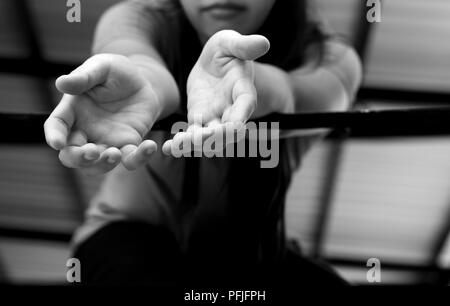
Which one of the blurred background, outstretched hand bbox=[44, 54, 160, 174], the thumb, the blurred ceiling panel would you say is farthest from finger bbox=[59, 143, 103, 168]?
the blurred ceiling panel

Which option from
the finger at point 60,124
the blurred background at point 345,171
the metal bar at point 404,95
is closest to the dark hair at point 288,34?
the finger at point 60,124

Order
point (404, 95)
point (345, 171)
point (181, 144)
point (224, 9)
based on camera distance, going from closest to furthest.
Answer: point (181, 144) → point (224, 9) → point (404, 95) → point (345, 171)

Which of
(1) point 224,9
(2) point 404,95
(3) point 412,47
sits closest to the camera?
(1) point 224,9

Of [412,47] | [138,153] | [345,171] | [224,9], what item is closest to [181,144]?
[138,153]

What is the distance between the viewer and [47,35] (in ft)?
8.95

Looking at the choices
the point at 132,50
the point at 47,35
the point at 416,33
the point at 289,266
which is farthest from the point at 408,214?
the point at 132,50

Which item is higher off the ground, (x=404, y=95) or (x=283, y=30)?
(x=404, y=95)

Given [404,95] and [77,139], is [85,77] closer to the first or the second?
[77,139]

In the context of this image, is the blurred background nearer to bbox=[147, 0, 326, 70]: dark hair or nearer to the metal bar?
the metal bar

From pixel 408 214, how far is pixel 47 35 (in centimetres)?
194

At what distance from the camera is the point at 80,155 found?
1.50 ft

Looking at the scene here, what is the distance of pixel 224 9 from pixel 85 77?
23 centimetres

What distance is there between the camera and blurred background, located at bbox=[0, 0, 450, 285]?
2.57 meters

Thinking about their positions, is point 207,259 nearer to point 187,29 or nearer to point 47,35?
point 187,29
